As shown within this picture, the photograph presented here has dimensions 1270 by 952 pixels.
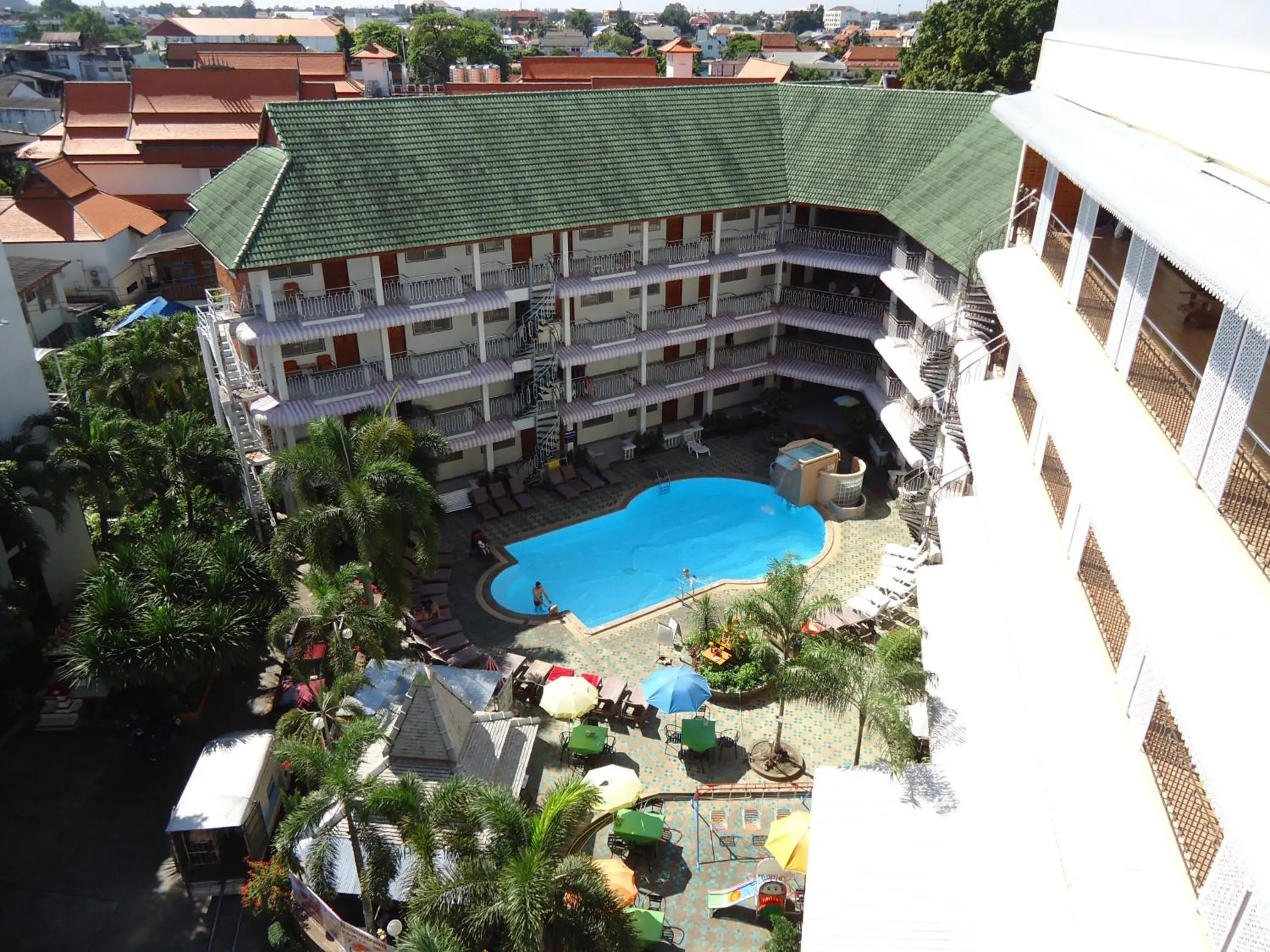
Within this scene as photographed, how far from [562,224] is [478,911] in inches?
897

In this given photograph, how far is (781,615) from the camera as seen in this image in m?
22.4

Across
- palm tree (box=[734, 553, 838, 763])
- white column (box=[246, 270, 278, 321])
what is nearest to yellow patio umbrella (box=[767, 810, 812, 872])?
palm tree (box=[734, 553, 838, 763])

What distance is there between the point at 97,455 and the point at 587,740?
1538 cm

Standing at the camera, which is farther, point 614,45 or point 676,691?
point 614,45

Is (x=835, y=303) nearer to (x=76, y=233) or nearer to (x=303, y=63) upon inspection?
(x=76, y=233)

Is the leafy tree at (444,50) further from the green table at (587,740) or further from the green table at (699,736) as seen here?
the green table at (699,736)

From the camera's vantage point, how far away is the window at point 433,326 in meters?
31.5

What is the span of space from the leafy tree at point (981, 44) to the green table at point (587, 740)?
149ft

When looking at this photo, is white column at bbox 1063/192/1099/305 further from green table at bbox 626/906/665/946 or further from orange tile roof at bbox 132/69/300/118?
orange tile roof at bbox 132/69/300/118

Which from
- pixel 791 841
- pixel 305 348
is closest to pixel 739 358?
pixel 305 348

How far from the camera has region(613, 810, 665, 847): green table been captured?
1927cm

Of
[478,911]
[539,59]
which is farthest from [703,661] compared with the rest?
[539,59]

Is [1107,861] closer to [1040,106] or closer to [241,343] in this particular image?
[1040,106]

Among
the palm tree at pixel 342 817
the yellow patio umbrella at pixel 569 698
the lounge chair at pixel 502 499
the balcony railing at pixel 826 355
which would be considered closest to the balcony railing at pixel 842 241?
the balcony railing at pixel 826 355
